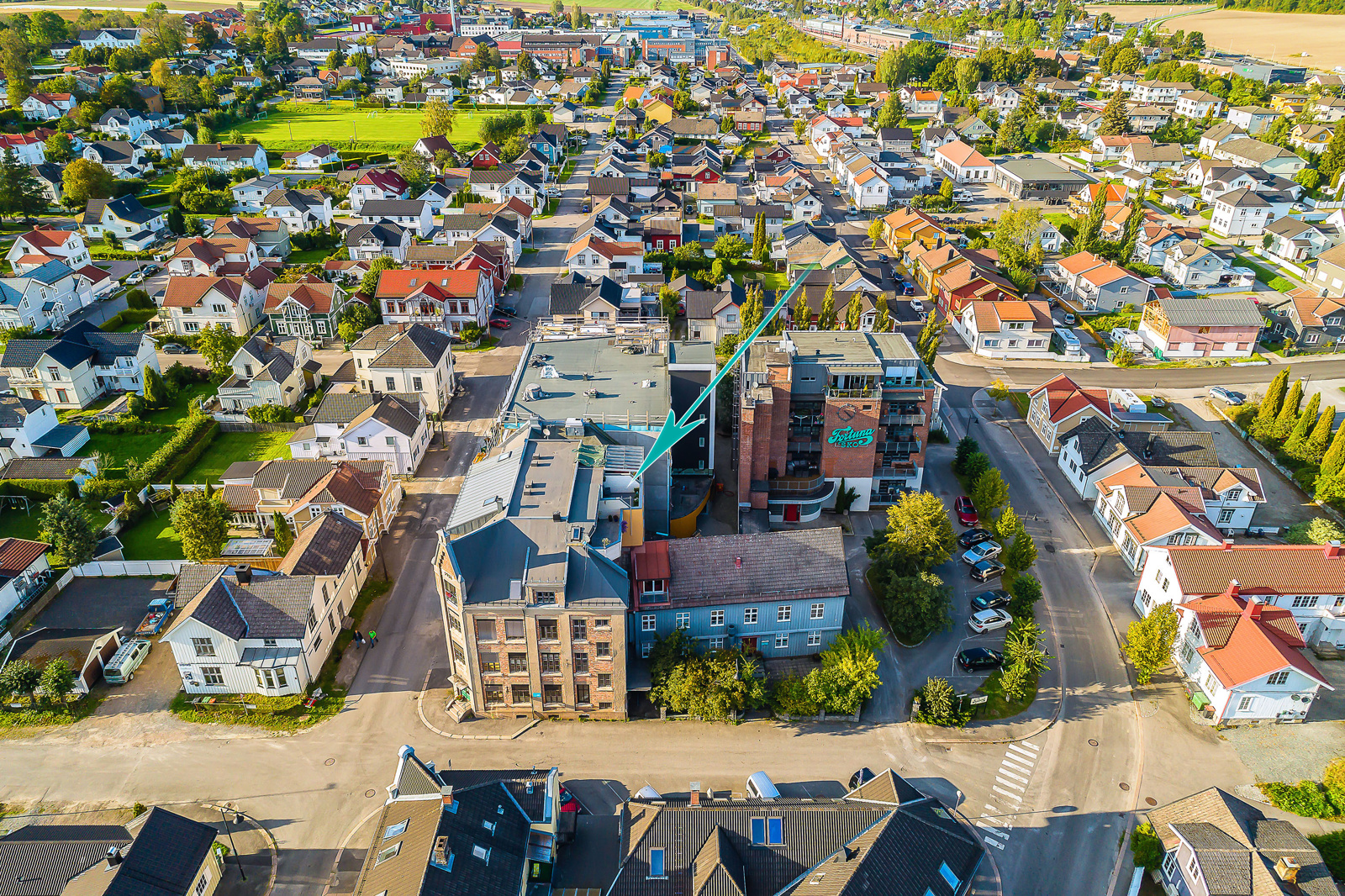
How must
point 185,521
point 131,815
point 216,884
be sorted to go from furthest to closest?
point 185,521, point 131,815, point 216,884

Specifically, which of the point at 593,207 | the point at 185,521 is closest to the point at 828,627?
the point at 185,521

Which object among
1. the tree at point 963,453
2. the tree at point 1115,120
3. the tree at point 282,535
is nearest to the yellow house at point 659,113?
the tree at point 1115,120

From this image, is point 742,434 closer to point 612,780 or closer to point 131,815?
point 612,780

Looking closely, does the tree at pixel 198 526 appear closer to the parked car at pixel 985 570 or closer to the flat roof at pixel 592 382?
the flat roof at pixel 592 382

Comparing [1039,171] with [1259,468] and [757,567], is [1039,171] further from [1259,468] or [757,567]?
[757,567]

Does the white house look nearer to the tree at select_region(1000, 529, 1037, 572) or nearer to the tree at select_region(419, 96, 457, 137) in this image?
the tree at select_region(1000, 529, 1037, 572)

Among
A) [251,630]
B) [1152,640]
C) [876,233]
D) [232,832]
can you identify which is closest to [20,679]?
[251,630]

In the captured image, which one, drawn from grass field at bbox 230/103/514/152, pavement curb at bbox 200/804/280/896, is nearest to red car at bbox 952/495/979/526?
pavement curb at bbox 200/804/280/896
